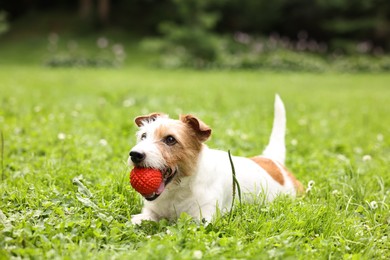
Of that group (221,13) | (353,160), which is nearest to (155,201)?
(353,160)

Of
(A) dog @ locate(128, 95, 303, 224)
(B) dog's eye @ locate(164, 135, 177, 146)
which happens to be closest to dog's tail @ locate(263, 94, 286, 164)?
(A) dog @ locate(128, 95, 303, 224)

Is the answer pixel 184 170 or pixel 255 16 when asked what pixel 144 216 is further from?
pixel 255 16

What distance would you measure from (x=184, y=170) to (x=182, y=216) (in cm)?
30

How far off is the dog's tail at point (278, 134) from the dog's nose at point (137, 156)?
5.49ft

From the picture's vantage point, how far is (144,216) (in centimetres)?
294

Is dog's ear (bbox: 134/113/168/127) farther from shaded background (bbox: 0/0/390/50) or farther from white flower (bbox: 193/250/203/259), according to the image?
shaded background (bbox: 0/0/390/50)

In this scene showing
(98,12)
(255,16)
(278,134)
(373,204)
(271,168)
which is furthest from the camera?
(98,12)

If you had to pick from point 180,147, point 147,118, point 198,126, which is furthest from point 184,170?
point 147,118

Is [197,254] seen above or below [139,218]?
above

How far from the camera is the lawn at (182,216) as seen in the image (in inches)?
97.7

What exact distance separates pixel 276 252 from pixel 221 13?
1029 inches

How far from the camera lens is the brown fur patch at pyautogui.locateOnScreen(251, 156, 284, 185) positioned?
358 cm

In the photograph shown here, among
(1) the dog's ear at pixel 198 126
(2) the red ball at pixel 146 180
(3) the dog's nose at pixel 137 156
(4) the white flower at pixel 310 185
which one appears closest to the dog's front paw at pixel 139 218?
(2) the red ball at pixel 146 180

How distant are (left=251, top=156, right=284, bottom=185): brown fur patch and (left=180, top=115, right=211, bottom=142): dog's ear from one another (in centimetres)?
81
